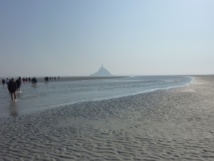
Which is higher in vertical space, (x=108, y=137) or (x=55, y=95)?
(x=55, y=95)

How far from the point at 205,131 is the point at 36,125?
7967 millimetres

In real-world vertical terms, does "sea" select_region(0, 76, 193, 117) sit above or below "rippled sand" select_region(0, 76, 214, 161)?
above

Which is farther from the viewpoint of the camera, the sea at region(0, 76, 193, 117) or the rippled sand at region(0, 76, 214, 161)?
the sea at region(0, 76, 193, 117)

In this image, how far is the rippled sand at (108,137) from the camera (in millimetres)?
8594

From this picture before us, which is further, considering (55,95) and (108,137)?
(55,95)

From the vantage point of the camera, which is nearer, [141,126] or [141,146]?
[141,146]

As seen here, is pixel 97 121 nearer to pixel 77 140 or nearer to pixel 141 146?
pixel 77 140

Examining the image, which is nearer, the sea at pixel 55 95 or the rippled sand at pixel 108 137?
the rippled sand at pixel 108 137

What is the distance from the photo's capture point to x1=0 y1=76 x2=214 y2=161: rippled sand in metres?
8.59

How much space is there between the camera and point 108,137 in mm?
11062

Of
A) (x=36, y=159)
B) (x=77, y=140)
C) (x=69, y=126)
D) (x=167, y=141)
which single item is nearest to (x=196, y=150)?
(x=167, y=141)

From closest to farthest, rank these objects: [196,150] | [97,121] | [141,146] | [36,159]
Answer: [36,159]
[196,150]
[141,146]
[97,121]

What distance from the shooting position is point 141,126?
13.4 m

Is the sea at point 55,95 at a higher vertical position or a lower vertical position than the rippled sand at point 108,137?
higher
